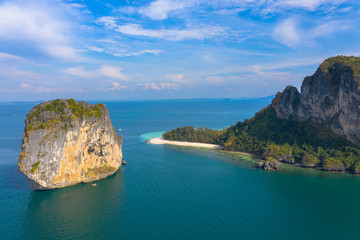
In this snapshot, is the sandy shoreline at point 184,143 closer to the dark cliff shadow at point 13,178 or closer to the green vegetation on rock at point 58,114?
the green vegetation on rock at point 58,114

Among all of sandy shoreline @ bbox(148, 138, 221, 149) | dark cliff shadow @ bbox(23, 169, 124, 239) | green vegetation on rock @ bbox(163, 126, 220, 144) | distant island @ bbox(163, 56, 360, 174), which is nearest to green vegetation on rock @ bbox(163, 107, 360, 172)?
distant island @ bbox(163, 56, 360, 174)

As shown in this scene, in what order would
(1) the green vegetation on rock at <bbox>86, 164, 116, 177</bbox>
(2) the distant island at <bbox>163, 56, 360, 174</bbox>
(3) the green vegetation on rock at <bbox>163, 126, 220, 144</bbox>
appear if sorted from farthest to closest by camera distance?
(3) the green vegetation on rock at <bbox>163, 126, 220, 144</bbox>, (2) the distant island at <bbox>163, 56, 360, 174</bbox>, (1) the green vegetation on rock at <bbox>86, 164, 116, 177</bbox>

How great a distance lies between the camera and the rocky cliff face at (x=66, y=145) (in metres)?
45.8

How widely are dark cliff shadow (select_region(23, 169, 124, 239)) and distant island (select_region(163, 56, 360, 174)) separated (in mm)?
44689

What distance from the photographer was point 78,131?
52.4 metres

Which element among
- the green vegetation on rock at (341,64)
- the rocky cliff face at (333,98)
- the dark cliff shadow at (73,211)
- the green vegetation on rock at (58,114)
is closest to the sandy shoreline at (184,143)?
the rocky cliff face at (333,98)

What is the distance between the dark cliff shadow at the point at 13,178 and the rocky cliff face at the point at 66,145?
5854mm

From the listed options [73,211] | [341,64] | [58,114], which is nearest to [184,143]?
[58,114]

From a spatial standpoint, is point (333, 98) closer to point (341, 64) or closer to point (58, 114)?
point (341, 64)

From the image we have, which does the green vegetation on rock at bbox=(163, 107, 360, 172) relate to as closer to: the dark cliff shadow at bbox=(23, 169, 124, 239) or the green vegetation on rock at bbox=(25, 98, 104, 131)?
the dark cliff shadow at bbox=(23, 169, 124, 239)

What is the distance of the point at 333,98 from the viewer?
74.7 meters

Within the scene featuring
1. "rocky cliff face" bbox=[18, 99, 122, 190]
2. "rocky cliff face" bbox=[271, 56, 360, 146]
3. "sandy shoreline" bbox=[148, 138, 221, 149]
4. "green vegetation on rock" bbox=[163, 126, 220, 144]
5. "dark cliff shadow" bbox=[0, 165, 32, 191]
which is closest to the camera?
"rocky cliff face" bbox=[18, 99, 122, 190]

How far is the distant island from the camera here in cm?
6862

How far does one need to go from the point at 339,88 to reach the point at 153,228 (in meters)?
70.1
